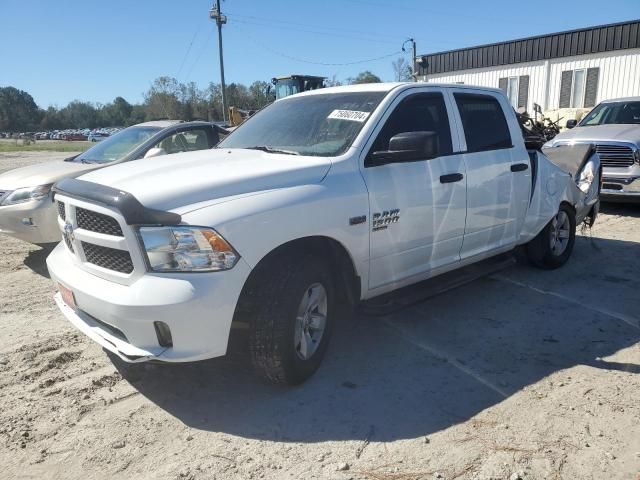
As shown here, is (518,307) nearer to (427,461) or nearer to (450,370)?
(450,370)

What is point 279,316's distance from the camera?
3096mm

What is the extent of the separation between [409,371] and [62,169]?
483cm

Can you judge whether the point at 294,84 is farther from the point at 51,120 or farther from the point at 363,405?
the point at 51,120

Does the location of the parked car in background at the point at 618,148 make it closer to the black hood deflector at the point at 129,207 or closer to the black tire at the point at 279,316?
the black tire at the point at 279,316

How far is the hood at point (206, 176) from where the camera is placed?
9.84 feet

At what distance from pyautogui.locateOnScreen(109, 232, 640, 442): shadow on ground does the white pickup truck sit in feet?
0.91

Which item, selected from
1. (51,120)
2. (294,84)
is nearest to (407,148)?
(294,84)

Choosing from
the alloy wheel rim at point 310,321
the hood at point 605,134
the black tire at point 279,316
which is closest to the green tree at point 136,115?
the hood at point 605,134

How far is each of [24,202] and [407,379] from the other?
15.1ft

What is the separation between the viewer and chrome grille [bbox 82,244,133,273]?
2.99 metres

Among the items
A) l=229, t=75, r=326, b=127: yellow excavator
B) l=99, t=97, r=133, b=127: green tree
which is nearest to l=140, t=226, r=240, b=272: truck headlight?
l=229, t=75, r=326, b=127: yellow excavator

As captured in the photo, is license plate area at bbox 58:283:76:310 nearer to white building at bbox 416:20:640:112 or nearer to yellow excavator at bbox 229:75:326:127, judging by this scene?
yellow excavator at bbox 229:75:326:127

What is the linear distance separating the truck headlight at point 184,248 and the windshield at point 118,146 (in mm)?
4129

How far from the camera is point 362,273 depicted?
12.1 ft
